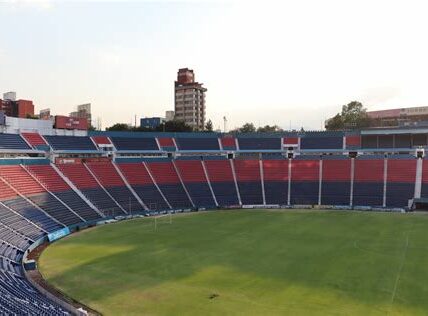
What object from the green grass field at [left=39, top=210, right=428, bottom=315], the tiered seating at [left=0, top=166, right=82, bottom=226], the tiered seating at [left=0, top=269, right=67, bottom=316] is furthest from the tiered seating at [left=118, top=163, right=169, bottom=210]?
the tiered seating at [left=0, top=269, right=67, bottom=316]

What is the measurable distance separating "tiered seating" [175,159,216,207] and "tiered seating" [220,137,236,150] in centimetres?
713

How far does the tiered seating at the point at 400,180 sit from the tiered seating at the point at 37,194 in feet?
171

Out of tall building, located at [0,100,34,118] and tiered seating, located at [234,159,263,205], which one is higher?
tall building, located at [0,100,34,118]

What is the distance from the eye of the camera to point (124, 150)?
82.4 m

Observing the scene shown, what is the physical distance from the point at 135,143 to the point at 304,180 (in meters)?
34.2

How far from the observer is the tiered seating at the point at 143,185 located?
7275 cm

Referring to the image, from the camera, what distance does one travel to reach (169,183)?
8000 cm

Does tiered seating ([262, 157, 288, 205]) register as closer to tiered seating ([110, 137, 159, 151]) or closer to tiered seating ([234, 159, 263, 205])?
tiered seating ([234, 159, 263, 205])

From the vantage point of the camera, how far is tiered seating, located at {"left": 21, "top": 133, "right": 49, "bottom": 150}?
69.9 metres

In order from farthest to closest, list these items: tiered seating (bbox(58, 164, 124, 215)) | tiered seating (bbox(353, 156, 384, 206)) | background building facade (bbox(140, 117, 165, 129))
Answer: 1. background building facade (bbox(140, 117, 165, 129))
2. tiered seating (bbox(353, 156, 384, 206))
3. tiered seating (bbox(58, 164, 124, 215))

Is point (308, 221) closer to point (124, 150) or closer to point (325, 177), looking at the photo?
point (325, 177)

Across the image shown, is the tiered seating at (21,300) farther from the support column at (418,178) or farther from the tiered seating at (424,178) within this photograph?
the tiered seating at (424,178)

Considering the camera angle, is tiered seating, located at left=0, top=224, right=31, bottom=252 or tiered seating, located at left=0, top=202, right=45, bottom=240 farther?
tiered seating, located at left=0, top=202, right=45, bottom=240

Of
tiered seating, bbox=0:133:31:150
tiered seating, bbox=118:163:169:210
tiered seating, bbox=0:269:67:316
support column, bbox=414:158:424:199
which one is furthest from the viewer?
support column, bbox=414:158:424:199
